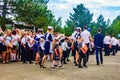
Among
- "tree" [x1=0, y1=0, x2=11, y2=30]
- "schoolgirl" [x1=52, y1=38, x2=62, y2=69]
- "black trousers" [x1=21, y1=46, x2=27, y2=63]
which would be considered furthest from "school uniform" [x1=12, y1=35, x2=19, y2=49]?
"tree" [x1=0, y1=0, x2=11, y2=30]

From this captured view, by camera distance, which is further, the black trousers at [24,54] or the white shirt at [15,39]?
the white shirt at [15,39]

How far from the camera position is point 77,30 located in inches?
845

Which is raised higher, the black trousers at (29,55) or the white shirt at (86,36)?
the white shirt at (86,36)

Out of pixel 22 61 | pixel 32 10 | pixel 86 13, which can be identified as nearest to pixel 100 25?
pixel 86 13

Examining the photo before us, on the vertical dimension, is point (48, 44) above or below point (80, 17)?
below

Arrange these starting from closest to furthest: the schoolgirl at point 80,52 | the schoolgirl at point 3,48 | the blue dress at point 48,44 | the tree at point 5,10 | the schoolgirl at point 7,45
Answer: the blue dress at point 48,44, the schoolgirl at point 80,52, the schoolgirl at point 3,48, the schoolgirl at point 7,45, the tree at point 5,10

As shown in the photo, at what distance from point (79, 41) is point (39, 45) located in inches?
80.6

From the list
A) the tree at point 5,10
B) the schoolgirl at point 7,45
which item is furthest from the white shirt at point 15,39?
the tree at point 5,10

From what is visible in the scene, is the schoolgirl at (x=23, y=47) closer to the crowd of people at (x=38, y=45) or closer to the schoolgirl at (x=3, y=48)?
the crowd of people at (x=38, y=45)

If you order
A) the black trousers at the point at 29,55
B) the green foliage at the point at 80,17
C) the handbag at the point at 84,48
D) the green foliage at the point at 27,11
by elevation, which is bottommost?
the black trousers at the point at 29,55

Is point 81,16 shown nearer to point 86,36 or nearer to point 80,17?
point 80,17

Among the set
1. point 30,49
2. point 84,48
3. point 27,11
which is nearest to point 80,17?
point 27,11

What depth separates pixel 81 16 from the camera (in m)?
132

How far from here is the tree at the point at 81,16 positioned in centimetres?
12873
